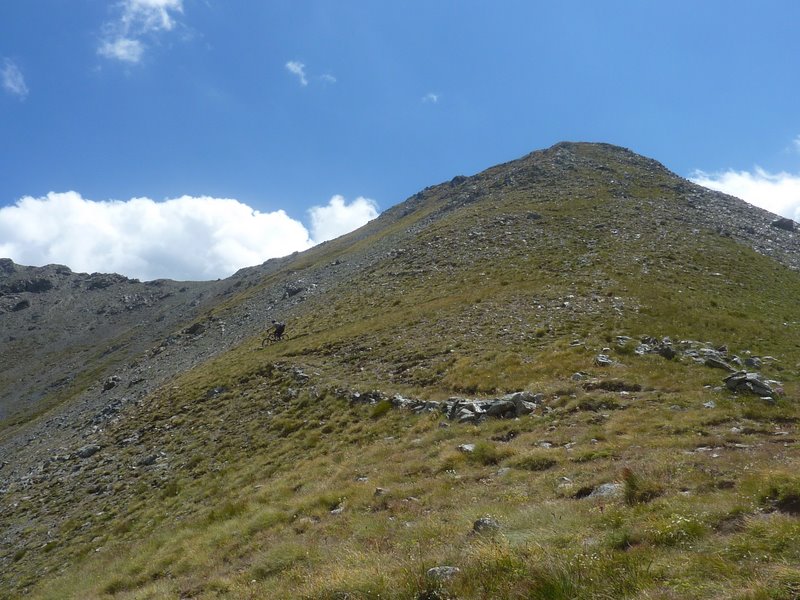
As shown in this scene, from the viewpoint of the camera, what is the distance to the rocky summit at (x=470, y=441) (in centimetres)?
859

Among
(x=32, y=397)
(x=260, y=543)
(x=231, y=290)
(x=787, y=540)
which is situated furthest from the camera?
(x=231, y=290)

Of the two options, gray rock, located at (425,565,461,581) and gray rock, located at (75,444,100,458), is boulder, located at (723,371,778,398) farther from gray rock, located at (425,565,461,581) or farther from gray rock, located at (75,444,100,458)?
gray rock, located at (75,444,100,458)

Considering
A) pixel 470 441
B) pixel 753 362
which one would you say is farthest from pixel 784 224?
pixel 470 441

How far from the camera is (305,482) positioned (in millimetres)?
17938

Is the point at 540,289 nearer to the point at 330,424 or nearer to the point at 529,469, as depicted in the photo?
the point at 330,424

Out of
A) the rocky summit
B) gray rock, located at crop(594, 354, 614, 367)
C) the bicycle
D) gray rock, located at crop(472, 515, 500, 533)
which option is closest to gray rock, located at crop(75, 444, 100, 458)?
the rocky summit

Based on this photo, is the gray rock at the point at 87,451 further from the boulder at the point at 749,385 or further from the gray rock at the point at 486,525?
the boulder at the point at 749,385

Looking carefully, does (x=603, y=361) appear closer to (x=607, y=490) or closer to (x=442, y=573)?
(x=607, y=490)

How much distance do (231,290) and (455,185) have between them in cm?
5938

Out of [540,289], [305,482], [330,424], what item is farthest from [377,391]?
[540,289]

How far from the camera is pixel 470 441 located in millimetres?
17406

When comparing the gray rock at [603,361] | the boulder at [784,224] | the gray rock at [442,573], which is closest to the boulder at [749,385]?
the gray rock at [603,361]

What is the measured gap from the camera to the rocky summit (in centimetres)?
859

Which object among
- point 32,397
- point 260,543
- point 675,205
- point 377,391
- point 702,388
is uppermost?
point 32,397
